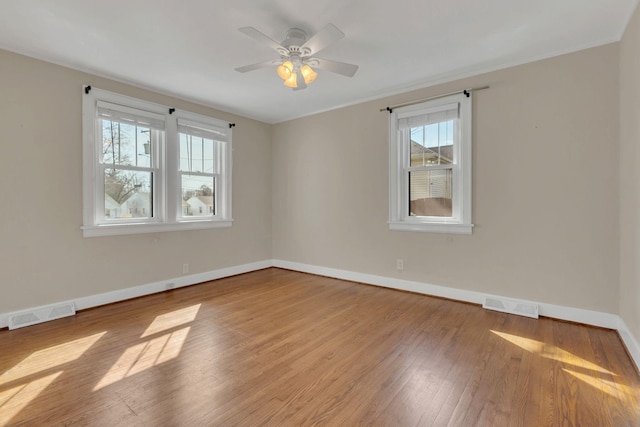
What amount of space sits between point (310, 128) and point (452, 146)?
2.28 m

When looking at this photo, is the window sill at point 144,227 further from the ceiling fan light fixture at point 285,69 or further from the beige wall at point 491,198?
the ceiling fan light fixture at point 285,69

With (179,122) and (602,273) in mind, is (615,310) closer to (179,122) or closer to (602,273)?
(602,273)

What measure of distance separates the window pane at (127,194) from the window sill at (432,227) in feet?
10.6

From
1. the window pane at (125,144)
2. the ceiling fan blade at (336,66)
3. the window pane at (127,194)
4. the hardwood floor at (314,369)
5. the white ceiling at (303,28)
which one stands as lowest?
the hardwood floor at (314,369)

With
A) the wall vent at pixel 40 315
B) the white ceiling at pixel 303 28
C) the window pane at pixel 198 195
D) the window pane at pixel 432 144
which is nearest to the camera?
the white ceiling at pixel 303 28

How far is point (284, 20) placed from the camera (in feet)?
7.73

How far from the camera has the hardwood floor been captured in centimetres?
163

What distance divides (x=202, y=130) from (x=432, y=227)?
3.51 m

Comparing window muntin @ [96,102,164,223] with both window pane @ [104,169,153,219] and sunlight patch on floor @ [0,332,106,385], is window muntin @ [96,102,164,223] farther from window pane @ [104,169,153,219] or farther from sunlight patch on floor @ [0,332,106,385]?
sunlight patch on floor @ [0,332,106,385]

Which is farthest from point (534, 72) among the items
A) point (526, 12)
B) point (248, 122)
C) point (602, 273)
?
point (248, 122)

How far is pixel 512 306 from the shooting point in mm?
3119

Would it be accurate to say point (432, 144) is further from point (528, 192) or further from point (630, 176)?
point (630, 176)

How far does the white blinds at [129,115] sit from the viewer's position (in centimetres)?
340

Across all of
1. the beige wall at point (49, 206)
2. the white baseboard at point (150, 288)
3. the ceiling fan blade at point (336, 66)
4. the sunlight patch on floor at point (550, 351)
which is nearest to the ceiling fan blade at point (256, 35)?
the ceiling fan blade at point (336, 66)
